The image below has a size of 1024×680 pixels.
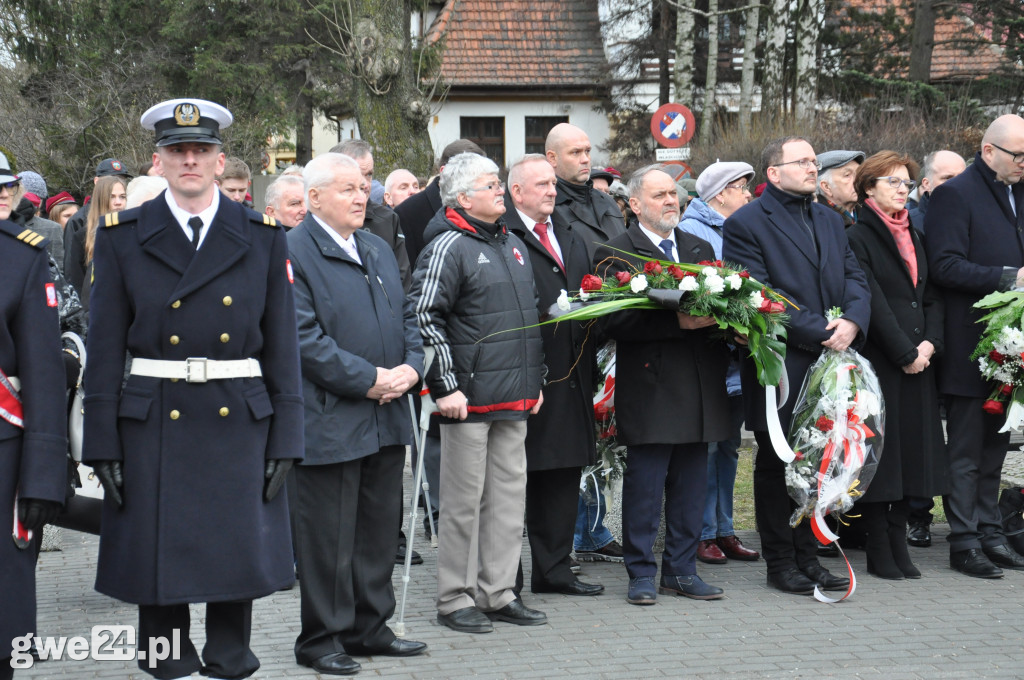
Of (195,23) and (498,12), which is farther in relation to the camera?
(498,12)

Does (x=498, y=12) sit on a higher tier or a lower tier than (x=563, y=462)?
higher

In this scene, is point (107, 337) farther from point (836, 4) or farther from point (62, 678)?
point (836, 4)

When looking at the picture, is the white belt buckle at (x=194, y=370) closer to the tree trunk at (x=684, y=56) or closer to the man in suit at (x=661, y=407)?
the man in suit at (x=661, y=407)

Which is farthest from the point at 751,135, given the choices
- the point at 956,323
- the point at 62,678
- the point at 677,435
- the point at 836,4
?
the point at 62,678

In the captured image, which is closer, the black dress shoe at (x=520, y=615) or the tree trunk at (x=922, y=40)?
the black dress shoe at (x=520, y=615)

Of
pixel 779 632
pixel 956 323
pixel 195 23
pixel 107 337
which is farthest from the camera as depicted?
pixel 195 23

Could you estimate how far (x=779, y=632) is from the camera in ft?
19.6

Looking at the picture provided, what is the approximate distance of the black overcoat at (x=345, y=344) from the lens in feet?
17.5

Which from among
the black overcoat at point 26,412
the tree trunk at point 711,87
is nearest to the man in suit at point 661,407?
the black overcoat at point 26,412

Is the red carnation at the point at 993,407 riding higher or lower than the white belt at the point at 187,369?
lower

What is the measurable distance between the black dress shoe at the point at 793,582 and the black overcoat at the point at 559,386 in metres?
1.22

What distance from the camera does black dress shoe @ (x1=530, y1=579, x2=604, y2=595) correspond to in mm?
6723

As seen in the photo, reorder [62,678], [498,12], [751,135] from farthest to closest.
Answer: [498,12] < [751,135] < [62,678]

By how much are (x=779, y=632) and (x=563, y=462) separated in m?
1.41
